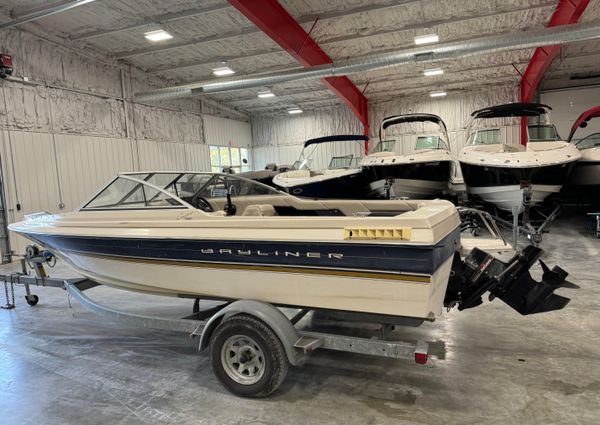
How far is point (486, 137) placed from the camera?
7.60 metres

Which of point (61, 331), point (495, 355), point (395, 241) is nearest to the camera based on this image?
point (395, 241)

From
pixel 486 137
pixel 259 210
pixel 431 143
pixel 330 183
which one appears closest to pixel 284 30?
pixel 330 183

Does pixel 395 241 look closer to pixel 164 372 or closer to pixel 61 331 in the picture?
pixel 164 372

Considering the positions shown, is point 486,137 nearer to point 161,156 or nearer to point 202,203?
point 202,203

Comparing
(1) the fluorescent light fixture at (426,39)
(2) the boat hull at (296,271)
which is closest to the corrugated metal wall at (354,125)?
(1) the fluorescent light fixture at (426,39)

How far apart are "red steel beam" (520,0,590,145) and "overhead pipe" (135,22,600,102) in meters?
0.26

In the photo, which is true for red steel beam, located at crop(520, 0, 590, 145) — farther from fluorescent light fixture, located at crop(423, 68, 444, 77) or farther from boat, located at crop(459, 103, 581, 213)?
fluorescent light fixture, located at crop(423, 68, 444, 77)

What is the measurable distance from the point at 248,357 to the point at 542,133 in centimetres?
677

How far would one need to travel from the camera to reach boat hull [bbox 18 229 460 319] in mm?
2049

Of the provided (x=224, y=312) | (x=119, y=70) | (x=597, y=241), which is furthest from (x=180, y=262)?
(x=119, y=70)

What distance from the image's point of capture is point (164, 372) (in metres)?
2.79

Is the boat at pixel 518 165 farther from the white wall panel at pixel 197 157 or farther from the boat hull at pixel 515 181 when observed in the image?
the white wall panel at pixel 197 157

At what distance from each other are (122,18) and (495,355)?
8522 mm

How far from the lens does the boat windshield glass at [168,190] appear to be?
10.1ft
